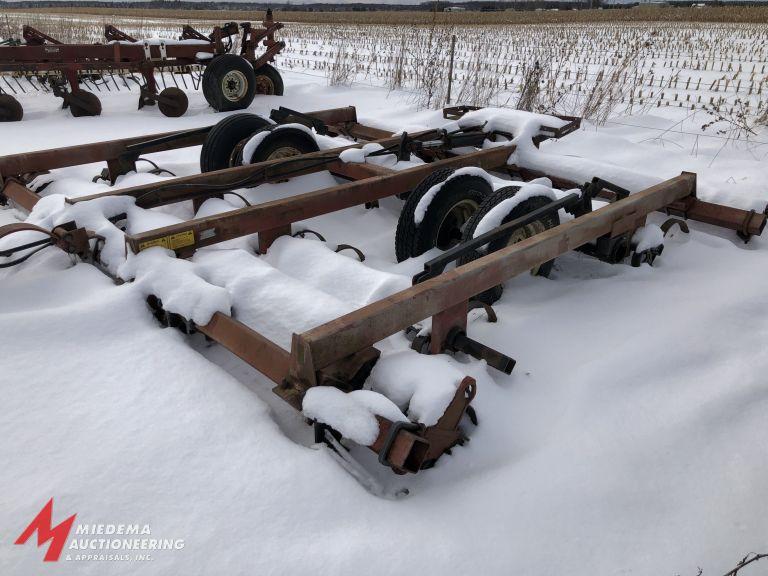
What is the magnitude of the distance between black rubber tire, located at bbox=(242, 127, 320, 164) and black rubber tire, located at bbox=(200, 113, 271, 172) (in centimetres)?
30

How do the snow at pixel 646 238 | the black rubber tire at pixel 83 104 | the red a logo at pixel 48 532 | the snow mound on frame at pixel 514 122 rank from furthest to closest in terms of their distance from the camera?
the black rubber tire at pixel 83 104
the snow mound on frame at pixel 514 122
the snow at pixel 646 238
the red a logo at pixel 48 532

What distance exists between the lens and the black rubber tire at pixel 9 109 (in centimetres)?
855

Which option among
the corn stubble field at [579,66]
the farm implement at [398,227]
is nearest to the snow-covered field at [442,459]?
the farm implement at [398,227]

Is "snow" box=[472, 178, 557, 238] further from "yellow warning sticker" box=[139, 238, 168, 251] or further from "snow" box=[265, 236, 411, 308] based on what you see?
"yellow warning sticker" box=[139, 238, 168, 251]

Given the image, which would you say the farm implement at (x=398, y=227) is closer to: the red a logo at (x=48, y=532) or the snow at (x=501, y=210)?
the snow at (x=501, y=210)

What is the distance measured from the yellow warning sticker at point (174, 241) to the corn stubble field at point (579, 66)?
696 centimetres

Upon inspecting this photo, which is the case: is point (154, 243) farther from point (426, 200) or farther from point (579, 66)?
point (579, 66)

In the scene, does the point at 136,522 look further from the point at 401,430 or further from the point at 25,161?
the point at 25,161

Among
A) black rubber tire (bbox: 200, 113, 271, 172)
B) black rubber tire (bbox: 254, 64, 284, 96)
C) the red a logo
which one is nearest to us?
the red a logo

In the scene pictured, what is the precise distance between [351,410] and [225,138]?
4137 mm

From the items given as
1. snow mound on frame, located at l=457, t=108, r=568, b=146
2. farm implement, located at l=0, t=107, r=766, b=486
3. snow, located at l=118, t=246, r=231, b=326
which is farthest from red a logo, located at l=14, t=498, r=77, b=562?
snow mound on frame, located at l=457, t=108, r=568, b=146

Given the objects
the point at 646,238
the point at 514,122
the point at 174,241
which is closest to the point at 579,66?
the point at 514,122

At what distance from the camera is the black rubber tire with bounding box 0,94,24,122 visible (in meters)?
8.55

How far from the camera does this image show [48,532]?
1.97 metres
